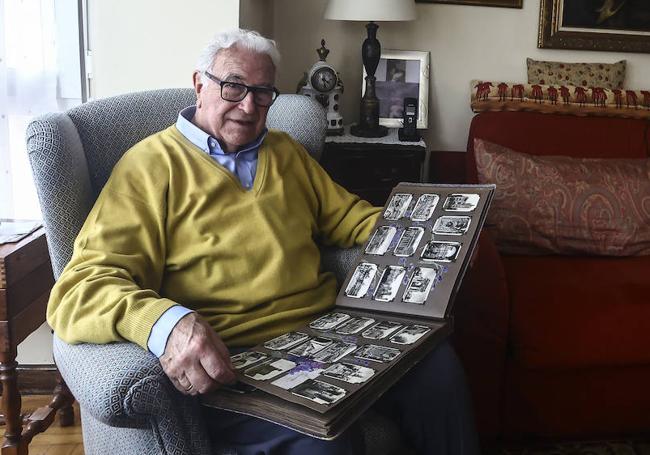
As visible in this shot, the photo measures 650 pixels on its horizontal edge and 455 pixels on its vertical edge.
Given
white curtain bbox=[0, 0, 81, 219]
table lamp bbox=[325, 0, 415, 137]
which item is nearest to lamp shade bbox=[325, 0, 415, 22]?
table lamp bbox=[325, 0, 415, 137]

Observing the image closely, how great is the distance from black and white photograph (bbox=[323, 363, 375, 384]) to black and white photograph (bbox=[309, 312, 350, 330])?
0.66 ft

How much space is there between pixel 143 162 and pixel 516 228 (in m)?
1.17

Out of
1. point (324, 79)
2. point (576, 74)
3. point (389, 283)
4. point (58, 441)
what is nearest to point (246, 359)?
point (389, 283)

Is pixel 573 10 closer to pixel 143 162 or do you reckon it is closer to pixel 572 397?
pixel 572 397

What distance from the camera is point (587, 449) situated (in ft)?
6.02

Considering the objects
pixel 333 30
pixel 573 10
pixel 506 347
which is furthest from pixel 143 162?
pixel 573 10

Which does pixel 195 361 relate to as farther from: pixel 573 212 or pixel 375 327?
pixel 573 212

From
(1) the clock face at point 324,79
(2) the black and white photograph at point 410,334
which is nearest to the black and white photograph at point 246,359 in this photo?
(2) the black and white photograph at point 410,334

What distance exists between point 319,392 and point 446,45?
1.93 metres

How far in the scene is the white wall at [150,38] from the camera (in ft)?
6.23

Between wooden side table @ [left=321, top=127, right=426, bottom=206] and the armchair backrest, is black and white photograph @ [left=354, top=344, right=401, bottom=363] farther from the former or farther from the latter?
wooden side table @ [left=321, top=127, right=426, bottom=206]

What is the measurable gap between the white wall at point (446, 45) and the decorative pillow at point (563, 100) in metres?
0.25

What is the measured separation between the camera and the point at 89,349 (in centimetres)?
110

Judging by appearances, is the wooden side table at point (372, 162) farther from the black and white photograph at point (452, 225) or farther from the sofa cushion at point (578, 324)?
the black and white photograph at point (452, 225)
